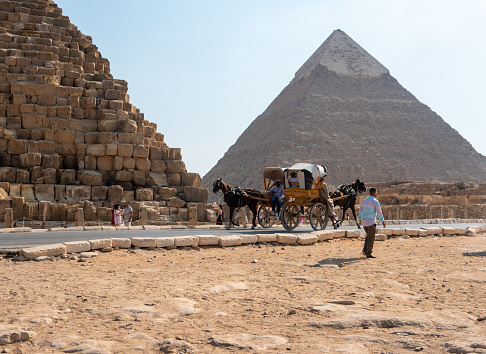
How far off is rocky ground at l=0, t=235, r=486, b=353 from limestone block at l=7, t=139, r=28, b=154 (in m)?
9.55

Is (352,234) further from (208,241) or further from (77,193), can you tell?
(77,193)

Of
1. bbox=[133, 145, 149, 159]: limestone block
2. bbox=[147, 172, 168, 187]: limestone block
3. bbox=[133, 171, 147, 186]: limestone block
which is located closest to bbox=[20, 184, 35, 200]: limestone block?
bbox=[133, 171, 147, 186]: limestone block

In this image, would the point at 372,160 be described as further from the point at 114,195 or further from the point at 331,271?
the point at 331,271

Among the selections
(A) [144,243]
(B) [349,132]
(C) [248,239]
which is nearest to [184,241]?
(A) [144,243]

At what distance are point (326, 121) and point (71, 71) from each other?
11068 cm

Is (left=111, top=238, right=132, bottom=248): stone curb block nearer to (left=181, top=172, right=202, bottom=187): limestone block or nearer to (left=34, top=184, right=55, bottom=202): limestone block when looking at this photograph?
(left=34, top=184, right=55, bottom=202): limestone block

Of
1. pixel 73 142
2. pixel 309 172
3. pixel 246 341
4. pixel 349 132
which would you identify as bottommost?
pixel 246 341

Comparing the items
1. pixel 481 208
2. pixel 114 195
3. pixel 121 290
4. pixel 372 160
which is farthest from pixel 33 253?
pixel 372 160

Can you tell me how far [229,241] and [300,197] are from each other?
2.97m

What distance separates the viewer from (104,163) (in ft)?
52.9

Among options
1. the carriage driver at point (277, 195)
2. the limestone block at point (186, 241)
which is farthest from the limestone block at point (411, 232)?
the limestone block at point (186, 241)

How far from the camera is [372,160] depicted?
4564 inches

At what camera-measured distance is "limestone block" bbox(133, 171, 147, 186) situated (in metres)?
16.2

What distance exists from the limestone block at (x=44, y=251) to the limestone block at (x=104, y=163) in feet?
31.2
